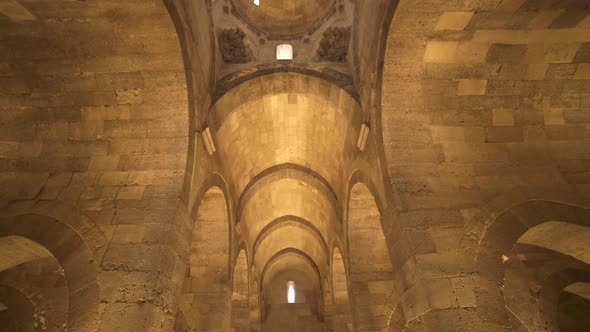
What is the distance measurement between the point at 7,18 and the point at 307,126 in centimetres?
566

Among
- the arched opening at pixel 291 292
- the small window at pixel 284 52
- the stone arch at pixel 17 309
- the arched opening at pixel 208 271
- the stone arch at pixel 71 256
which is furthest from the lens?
the arched opening at pixel 291 292

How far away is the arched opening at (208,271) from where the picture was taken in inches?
281

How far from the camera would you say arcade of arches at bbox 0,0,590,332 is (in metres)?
4.20

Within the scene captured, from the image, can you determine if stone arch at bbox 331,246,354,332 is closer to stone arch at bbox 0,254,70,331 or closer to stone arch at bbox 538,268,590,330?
stone arch at bbox 538,268,590,330

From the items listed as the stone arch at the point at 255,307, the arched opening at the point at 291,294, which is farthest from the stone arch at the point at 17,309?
the arched opening at the point at 291,294

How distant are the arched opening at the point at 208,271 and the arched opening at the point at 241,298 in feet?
7.30

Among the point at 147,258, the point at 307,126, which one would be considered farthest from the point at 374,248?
the point at 147,258

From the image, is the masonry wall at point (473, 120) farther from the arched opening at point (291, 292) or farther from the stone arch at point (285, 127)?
the arched opening at point (291, 292)

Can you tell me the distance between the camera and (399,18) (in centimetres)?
477

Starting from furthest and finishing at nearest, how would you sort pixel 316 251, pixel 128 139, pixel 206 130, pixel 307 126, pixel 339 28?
pixel 316 251 → pixel 307 126 → pixel 339 28 → pixel 206 130 → pixel 128 139

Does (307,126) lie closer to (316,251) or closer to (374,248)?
(374,248)

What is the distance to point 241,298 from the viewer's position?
415 inches

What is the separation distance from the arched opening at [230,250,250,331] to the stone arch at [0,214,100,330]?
5855 millimetres

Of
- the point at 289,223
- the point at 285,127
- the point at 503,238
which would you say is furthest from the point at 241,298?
the point at 503,238
